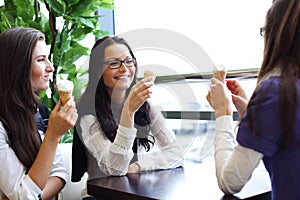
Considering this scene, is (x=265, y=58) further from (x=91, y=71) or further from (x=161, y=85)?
(x=161, y=85)

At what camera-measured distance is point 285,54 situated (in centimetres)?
87

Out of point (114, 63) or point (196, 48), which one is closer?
point (114, 63)

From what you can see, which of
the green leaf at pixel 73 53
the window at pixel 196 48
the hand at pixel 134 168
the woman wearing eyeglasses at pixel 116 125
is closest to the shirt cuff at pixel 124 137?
the woman wearing eyeglasses at pixel 116 125

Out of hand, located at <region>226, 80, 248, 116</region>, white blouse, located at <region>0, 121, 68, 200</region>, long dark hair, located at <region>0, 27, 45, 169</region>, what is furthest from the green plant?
hand, located at <region>226, 80, 248, 116</region>

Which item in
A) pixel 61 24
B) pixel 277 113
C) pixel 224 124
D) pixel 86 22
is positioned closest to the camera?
pixel 277 113

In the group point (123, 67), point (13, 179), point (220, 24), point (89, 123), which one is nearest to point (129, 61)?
point (123, 67)

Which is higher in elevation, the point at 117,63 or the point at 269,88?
the point at 269,88

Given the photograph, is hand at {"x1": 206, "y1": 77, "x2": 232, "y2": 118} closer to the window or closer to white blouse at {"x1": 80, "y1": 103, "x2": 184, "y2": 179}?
white blouse at {"x1": 80, "y1": 103, "x2": 184, "y2": 179}

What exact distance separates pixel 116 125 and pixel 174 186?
51cm

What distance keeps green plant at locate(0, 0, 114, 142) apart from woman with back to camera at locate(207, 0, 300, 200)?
1543 millimetres

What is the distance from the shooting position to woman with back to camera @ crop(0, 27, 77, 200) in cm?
127

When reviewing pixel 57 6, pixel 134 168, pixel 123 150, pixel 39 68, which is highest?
pixel 57 6

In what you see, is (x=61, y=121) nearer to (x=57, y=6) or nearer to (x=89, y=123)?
(x=89, y=123)

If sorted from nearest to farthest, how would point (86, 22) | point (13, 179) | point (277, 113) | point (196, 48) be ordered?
point (277, 113)
point (13, 179)
point (196, 48)
point (86, 22)
